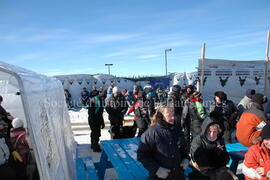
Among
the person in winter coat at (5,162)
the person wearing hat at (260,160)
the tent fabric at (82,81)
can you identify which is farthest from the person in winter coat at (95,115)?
the tent fabric at (82,81)

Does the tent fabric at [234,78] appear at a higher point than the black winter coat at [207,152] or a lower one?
higher

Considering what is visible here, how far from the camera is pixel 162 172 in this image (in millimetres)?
2469

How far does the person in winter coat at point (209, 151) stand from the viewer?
311 centimetres

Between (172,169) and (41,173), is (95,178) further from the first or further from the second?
(41,173)

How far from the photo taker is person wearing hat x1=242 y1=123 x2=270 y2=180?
255 cm

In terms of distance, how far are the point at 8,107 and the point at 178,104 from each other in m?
5.38

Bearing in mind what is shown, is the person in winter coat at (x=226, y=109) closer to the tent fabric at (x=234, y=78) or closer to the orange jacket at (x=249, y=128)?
the orange jacket at (x=249, y=128)

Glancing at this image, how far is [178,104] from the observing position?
5.83 meters

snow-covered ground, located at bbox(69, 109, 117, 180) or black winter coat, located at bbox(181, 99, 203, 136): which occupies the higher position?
black winter coat, located at bbox(181, 99, 203, 136)

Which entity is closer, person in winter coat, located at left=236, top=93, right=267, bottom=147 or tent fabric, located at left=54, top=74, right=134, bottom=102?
person in winter coat, located at left=236, top=93, right=267, bottom=147

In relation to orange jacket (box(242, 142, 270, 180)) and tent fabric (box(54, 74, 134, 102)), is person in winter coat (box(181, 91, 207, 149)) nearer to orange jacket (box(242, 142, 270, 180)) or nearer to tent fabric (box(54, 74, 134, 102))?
orange jacket (box(242, 142, 270, 180))

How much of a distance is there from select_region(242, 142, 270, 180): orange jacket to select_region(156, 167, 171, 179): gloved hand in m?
0.99

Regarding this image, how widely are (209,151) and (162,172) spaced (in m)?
0.99

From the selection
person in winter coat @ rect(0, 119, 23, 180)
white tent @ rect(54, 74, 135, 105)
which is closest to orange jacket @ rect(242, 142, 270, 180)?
person in winter coat @ rect(0, 119, 23, 180)
